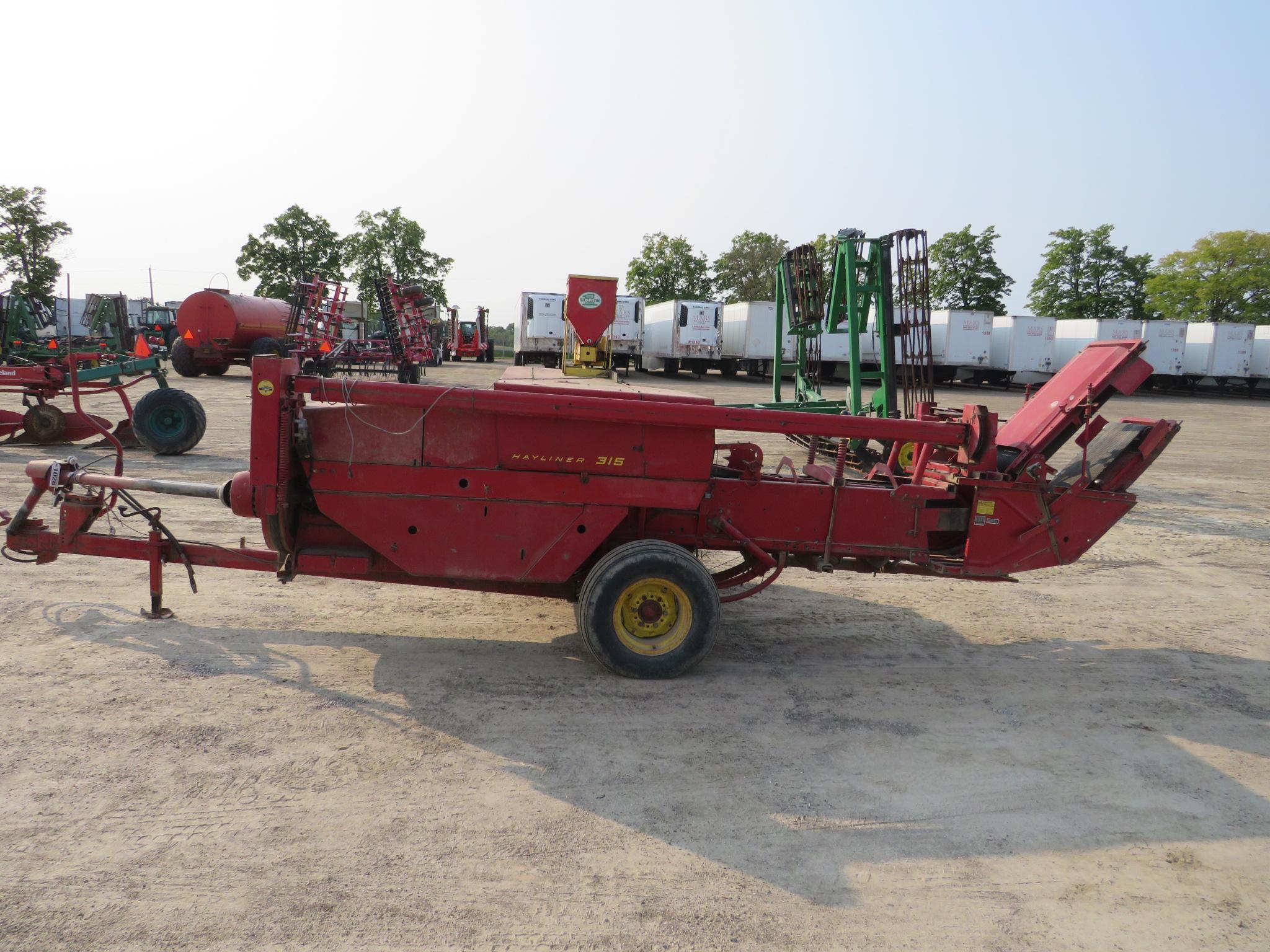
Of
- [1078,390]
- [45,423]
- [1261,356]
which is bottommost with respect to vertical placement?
[45,423]

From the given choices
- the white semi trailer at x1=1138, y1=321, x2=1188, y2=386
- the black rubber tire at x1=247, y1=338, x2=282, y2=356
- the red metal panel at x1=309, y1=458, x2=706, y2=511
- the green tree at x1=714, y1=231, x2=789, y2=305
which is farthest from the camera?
the green tree at x1=714, y1=231, x2=789, y2=305

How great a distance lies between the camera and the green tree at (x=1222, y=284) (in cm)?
5325

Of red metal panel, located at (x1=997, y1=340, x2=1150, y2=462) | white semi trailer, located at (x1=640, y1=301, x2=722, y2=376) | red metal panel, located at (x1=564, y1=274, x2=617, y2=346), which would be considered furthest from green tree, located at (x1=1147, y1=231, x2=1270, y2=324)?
red metal panel, located at (x1=997, y1=340, x2=1150, y2=462)

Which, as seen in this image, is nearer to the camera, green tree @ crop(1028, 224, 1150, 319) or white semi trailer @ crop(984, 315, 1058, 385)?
white semi trailer @ crop(984, 315, 1058, 385)

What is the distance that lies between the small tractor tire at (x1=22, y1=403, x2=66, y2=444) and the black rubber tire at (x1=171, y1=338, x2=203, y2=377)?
13926 mm

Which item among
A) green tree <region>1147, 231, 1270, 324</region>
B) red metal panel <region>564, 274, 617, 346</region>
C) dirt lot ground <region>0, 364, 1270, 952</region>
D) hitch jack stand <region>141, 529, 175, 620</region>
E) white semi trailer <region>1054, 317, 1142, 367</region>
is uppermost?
green tree <region>1147, 231, 1270, 324</region>

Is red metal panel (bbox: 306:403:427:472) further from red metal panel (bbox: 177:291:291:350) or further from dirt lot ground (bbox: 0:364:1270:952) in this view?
red metal panel (bbox: 177:291:291:350)

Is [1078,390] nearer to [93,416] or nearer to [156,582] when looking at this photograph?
[156,582]

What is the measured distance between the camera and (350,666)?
4.70 m

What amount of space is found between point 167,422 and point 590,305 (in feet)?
19.8

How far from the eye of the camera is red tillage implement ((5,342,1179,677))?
14.8 ft

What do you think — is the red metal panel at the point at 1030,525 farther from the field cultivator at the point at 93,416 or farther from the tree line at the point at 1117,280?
the tree line at the point at 1117,280

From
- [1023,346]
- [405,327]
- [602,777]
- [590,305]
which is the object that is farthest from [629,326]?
[602,777]

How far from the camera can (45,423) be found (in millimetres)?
11219
